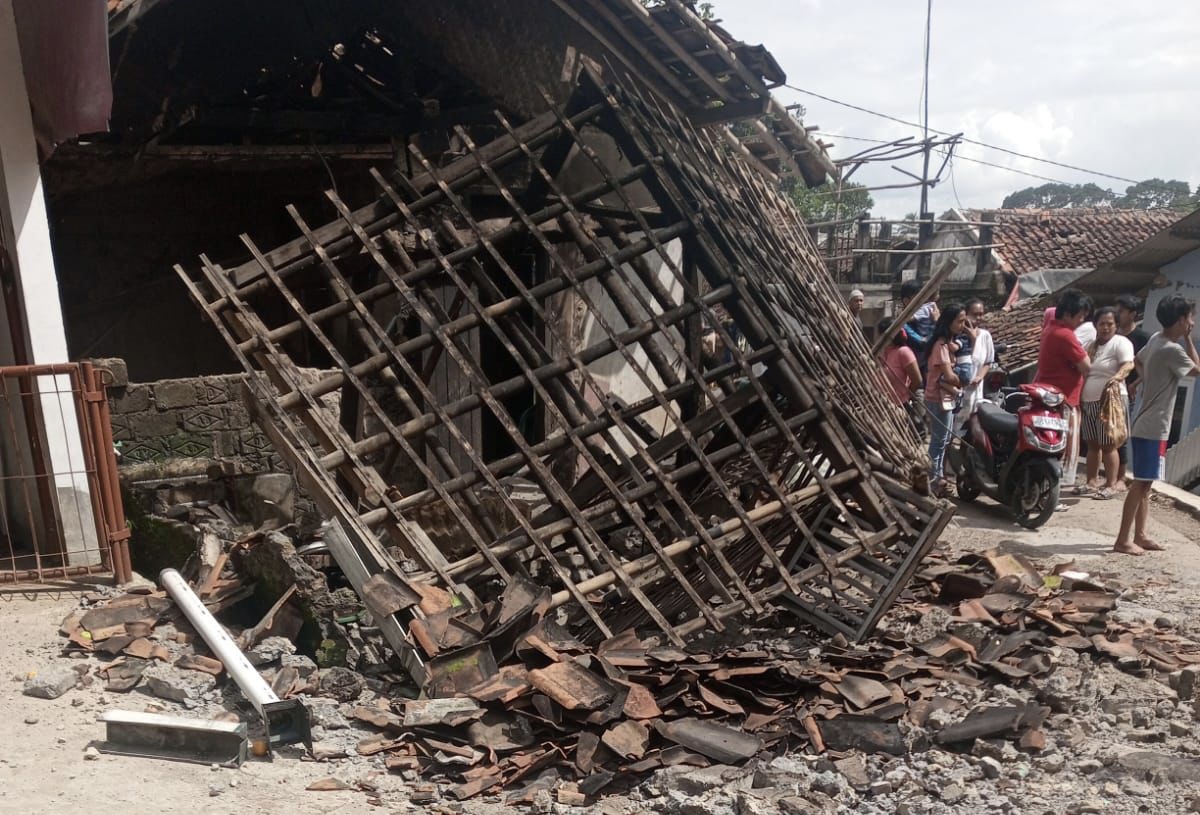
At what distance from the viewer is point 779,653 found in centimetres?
427

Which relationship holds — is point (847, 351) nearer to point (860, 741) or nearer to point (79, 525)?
point (860, 741)

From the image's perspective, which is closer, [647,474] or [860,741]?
[860,741]

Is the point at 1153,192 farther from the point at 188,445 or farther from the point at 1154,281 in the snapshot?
the point at 188,445

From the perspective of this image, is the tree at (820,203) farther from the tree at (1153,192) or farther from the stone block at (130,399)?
the stone block at (130,399)

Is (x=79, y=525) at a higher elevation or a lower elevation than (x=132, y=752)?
higher

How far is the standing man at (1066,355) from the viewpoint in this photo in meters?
7.54

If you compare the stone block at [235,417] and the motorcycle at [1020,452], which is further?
the motorcycle at [1020,452]

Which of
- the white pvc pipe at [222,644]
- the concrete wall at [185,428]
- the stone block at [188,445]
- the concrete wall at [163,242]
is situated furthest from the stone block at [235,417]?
the concrete wall at [163,242]

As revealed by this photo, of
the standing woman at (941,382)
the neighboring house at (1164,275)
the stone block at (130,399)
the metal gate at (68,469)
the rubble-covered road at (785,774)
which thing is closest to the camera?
the rubble-covered road at (785,774)

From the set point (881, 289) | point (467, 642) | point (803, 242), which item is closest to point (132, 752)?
point (467, 642)

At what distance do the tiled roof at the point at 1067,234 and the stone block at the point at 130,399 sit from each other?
21189 millimetres

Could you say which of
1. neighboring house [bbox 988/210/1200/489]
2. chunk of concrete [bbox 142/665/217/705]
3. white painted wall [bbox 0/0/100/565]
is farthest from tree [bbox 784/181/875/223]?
chunk of concrete [bbox 142/665/217/705]

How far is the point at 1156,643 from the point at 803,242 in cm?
374

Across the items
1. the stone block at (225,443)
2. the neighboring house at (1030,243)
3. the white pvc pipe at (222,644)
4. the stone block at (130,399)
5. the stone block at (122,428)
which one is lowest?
the white pvc pipe at (222,644)
